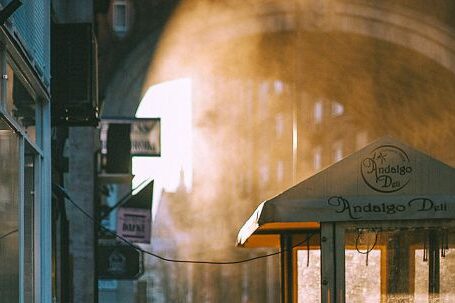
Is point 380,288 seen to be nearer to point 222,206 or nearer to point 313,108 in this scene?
point 313,108

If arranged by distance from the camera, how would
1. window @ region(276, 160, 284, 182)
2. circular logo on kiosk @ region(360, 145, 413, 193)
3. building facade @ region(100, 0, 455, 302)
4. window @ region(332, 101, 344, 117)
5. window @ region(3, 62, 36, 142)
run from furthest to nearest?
window @ region(276, 160, 284, 182)
window @ region(332, 101, 344, 117)
building facade @ region(100, 0, 455, 302)
circular logo on kiosk @ region(360, 145, 413, 193)
window @ region(3, 62, 36, 142)

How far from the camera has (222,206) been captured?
33.5 metres

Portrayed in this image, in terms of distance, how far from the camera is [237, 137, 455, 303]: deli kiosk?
336 inches

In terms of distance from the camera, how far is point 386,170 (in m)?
8.76

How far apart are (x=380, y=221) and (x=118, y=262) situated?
13.5 meters

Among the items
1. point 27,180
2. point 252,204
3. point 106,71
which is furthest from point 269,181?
point 27,180

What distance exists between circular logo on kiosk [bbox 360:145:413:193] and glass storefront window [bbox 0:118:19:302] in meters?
2.68

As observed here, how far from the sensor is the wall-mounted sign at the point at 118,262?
70.1 feet

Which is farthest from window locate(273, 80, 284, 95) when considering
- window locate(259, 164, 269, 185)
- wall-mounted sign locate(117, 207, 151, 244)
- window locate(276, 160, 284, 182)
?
wall-mounted sign locate(117, 207, 151, 244)

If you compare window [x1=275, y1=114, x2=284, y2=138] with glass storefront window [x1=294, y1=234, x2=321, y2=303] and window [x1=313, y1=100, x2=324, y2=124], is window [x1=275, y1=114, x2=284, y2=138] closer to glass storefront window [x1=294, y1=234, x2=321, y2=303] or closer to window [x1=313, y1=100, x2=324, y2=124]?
window [x1=313, y1=100, x2=324, y2=124]

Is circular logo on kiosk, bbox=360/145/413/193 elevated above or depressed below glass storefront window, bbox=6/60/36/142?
below

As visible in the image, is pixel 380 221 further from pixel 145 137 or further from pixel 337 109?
pixel 337 109

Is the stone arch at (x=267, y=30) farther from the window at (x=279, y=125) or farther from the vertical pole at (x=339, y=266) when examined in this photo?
the vertical pole at (x=339, y=266)

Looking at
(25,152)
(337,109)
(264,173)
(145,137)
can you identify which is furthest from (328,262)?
(264,173)
